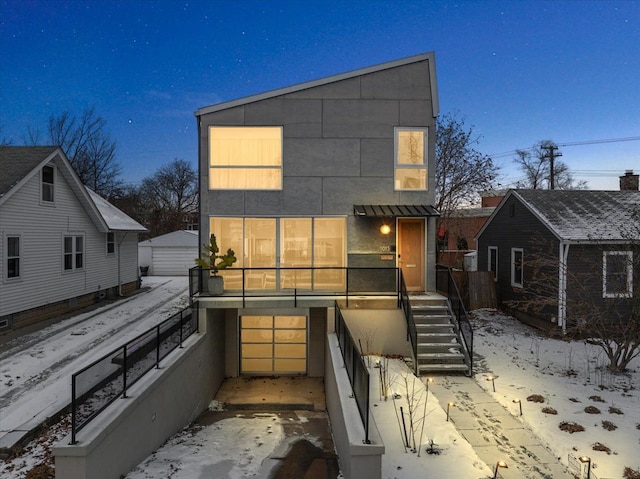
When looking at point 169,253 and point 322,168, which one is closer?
point 322,168

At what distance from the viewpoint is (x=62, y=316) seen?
1509 cm

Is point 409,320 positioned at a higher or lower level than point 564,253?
lower

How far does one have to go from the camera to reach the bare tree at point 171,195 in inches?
1799

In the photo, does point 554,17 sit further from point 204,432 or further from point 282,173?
point 204,432

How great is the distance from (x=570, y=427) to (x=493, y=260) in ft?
41.0

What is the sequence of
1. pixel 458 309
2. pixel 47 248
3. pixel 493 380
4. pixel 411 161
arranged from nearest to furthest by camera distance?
pixel 493 380, pixel 458 309, pixel 411 161, pixel 47 248

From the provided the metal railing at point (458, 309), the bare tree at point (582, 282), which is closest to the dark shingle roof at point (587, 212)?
the bare tree at point (582, 282)

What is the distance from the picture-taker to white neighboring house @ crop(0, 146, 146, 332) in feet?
41.9

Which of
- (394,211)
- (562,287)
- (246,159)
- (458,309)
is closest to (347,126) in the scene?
(394,211)

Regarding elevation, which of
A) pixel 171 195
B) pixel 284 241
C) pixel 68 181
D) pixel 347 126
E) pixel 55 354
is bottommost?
pixel 55 354

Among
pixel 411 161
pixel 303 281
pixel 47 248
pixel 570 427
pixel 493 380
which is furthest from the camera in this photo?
pixel 47 248

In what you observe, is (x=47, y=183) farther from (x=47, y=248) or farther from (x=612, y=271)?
(x=612, y=271)

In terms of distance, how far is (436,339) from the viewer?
9.77 m

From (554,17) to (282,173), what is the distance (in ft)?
64.3
